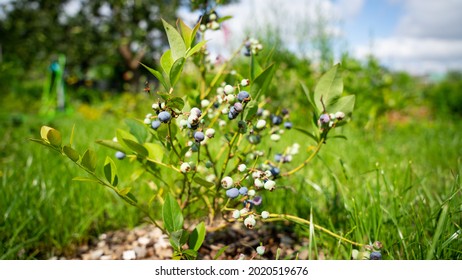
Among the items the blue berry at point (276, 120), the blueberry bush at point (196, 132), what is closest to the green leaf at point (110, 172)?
the blueberry bush at point (196, 132)

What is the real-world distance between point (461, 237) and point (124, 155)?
963 millimetres

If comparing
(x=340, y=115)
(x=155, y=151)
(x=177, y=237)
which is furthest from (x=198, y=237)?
(x=340, y=115)

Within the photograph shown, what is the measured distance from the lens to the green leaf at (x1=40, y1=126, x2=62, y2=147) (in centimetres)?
79

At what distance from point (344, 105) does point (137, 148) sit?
21.9 inches

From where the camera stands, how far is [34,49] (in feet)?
35.7

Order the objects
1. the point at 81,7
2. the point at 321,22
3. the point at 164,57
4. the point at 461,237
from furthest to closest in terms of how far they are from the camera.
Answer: the point at 81,7 < the point at 321,22 < the point at 461,237 < the point at 164,57

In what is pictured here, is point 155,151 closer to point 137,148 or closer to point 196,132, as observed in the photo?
point 137,148

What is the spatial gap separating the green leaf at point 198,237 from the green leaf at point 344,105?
1.53 feet

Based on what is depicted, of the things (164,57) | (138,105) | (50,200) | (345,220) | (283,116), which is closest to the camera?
(164,57)

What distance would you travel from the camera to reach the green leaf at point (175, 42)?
789mm

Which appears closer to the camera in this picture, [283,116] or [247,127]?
[247,127]

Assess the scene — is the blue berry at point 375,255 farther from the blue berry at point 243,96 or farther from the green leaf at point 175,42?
the green leaf at point 175,42
